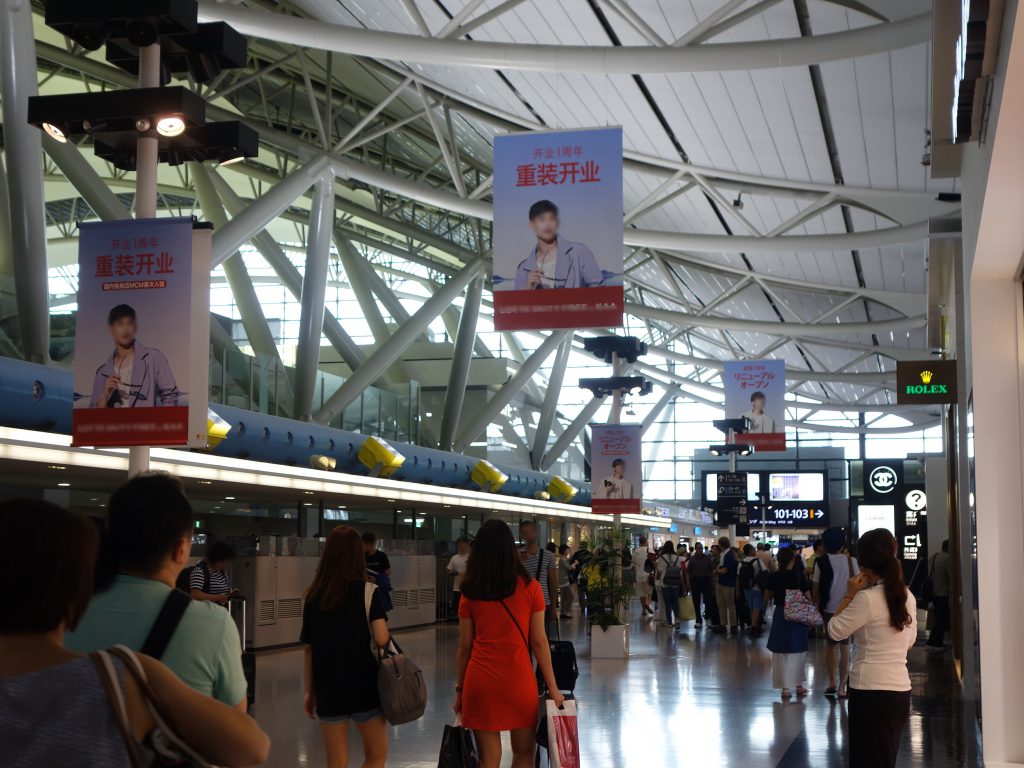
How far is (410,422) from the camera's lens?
2917 centimetres

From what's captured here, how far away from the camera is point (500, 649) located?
20.3 ft

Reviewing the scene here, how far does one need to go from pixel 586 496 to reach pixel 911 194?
25268 millimetres

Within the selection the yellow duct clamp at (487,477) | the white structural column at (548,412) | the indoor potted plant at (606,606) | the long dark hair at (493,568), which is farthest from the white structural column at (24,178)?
the white structural column at (548,412)

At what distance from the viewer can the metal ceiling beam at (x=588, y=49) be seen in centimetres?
1312

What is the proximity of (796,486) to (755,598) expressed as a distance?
73.0 ft

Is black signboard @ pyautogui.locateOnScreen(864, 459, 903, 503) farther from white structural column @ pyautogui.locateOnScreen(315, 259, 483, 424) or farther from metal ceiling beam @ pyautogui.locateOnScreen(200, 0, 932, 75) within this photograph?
metal ceiling beam @ pyautogui.locateOnScreen(200, 0, 932, 75)

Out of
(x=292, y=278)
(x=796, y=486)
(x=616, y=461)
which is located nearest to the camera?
(x=616, y=461)

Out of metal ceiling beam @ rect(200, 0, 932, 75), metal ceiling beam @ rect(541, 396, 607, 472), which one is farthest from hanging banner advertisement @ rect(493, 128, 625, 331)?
metal ceiling beam @ rect(541, 396, 607, 472)

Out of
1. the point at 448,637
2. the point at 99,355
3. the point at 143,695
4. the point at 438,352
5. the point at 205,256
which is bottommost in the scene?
the point at 448,637

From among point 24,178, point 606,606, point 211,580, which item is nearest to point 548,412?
point 606,606

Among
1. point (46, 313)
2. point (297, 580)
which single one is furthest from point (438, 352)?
point (46, 313)

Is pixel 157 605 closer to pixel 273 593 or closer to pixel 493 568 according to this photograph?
pixel 493 568

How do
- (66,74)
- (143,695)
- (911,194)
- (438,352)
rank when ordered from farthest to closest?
(438,352), (66,74), (911,194), (143,695)

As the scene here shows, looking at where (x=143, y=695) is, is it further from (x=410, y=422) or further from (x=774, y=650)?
(x=410, y=422)
